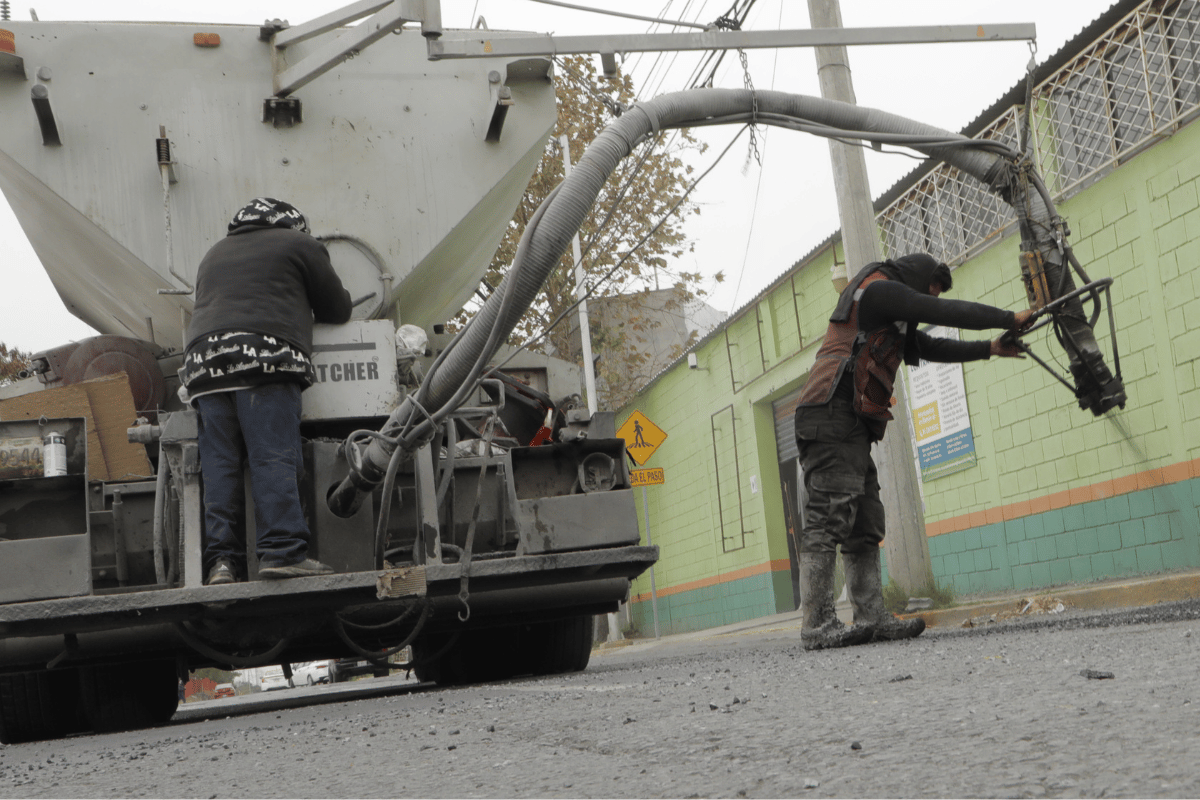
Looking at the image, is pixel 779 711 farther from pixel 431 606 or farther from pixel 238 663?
pixel 238 663

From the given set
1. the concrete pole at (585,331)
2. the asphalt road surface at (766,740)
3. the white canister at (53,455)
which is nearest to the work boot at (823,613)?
the asphalt road surface at (766,740)

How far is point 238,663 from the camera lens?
5.02m

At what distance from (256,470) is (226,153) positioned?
1636 millimetres

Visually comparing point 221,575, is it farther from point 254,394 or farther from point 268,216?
point 268,216

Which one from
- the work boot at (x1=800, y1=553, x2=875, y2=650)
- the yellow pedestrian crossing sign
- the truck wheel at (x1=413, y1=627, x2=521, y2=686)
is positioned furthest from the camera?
the yellow pedestrian crossing sign

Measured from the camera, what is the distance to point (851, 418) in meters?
5.19

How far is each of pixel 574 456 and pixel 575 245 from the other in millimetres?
14630

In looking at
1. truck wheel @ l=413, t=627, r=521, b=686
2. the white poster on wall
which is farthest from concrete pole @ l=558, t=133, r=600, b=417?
truck wheel @ l=413, t=627, r=521, b=686

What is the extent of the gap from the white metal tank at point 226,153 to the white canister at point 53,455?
34.9 inches

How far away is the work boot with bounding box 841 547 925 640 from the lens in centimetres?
518

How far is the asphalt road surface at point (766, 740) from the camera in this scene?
1.86 metres

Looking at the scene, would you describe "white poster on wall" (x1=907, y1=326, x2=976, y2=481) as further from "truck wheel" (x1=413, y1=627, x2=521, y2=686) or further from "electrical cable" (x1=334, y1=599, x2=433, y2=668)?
"electrical cable" (x1=334, y1=599, x2=433, y2=668)

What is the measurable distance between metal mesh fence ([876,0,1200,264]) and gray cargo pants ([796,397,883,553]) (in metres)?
3.49

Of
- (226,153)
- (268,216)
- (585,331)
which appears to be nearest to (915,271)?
(268,216)
